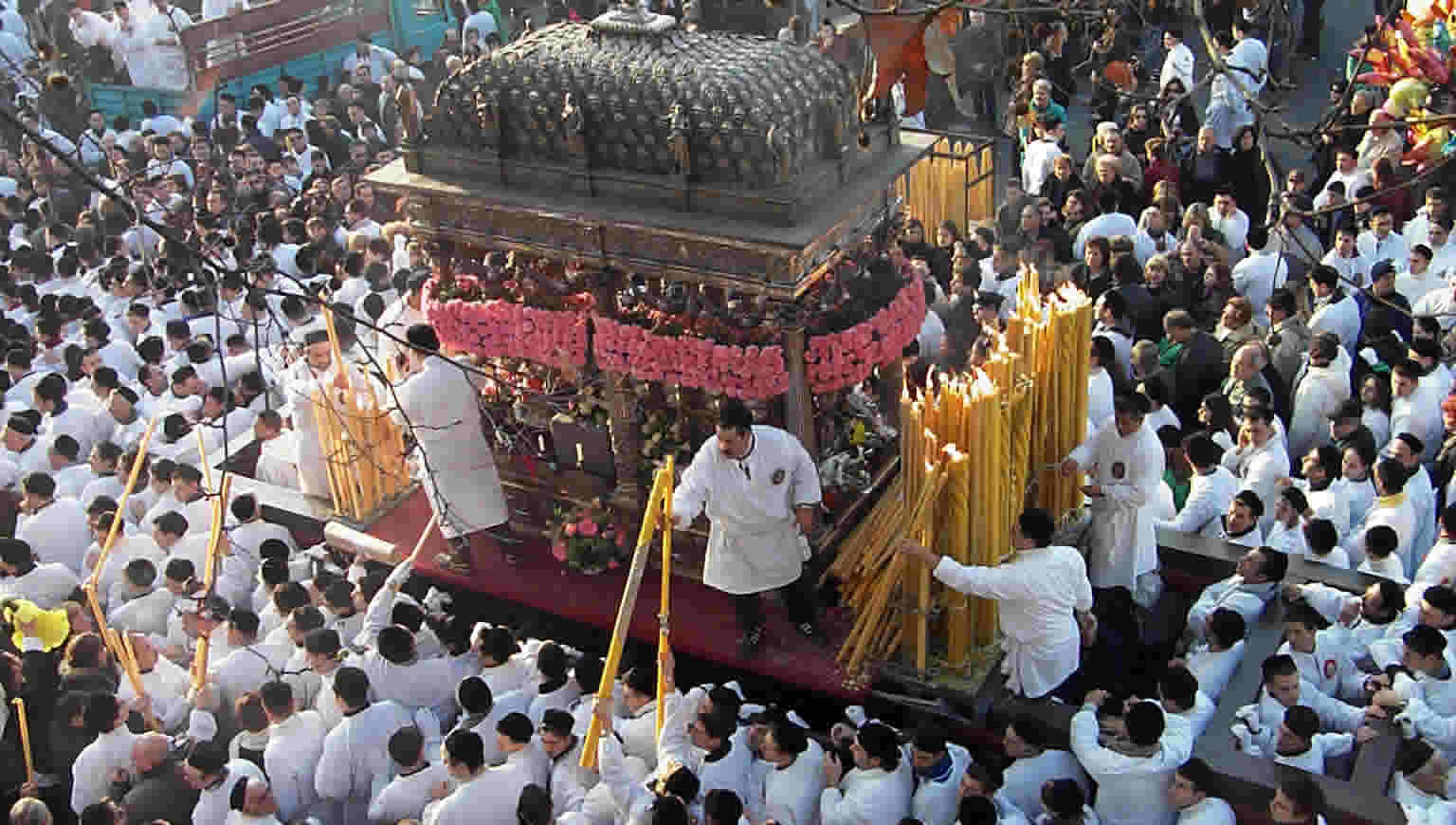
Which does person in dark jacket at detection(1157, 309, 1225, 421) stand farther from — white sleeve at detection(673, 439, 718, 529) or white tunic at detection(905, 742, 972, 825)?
white tunic at detection(905, 742, 972, 825)

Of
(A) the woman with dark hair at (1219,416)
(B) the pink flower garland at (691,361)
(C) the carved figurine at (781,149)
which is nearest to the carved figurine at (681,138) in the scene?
(C) the carved figurine at (781,149)

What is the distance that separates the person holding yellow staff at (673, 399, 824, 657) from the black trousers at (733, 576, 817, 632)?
109 mm

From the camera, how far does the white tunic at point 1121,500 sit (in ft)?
24.6

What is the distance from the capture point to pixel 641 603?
8.25m

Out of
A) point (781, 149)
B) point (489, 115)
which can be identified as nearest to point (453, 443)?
point (489, 115)

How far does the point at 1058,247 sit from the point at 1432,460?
11.6 ft

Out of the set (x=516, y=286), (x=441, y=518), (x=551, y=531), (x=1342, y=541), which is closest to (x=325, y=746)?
(x=441, y=518)

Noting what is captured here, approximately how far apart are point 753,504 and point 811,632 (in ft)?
3.21

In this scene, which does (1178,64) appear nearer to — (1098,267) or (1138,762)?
(1098,267)

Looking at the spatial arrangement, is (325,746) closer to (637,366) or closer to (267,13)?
(637,366)

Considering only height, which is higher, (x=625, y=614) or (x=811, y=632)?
(x=625, y=614)

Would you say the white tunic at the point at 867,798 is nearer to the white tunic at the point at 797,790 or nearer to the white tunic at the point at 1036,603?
the white tunic at the point at 797,790

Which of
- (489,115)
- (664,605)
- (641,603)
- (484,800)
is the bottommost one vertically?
(641,603)

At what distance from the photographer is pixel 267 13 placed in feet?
57.9
